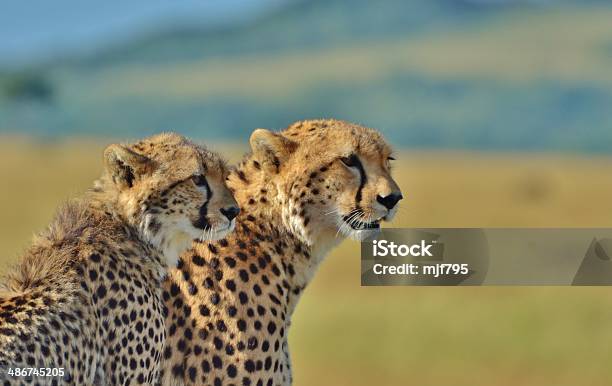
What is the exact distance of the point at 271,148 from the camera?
15.8ft

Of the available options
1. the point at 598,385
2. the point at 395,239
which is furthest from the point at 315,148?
the point at 598,385

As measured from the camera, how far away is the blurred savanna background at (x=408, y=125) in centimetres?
1335

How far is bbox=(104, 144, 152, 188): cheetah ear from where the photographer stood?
14.6ft

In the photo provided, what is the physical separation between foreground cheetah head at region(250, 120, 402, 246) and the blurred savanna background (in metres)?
0.22

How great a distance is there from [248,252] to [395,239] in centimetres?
104

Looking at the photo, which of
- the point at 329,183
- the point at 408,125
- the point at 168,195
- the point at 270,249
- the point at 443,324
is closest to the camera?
the point at 168,195

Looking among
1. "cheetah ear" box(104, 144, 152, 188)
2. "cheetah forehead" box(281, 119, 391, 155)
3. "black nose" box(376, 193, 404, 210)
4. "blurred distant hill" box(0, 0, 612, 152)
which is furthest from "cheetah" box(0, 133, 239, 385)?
"blurred distant hill" box(0, 0, 612, 152)

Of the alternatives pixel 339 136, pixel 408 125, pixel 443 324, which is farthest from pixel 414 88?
pixel 339 136

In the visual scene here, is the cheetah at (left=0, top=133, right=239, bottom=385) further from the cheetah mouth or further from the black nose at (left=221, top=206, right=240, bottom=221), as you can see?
the cheetah mouth

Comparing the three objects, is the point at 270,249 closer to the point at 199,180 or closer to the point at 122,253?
the point at 199,180

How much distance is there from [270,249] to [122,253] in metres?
0.57

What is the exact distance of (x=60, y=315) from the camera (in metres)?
4.19

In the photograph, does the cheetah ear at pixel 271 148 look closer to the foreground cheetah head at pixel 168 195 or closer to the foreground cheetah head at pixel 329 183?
the foreground cheetah head at pixel 329 183

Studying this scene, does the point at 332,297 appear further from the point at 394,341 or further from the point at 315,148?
the point at 315,148
